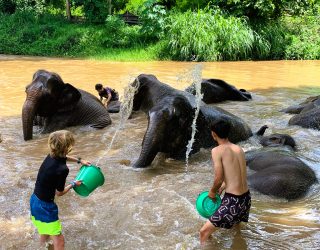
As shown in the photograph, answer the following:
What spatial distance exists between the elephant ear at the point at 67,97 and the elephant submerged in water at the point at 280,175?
11.0ft

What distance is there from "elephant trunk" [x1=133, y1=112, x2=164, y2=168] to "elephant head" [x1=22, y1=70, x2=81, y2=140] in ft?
7.38

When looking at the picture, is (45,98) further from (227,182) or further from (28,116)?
(227,182)

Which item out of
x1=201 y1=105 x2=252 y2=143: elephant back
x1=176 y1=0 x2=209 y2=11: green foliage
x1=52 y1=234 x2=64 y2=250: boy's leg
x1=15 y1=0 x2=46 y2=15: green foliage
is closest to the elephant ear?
x1=201 y1=105 x2=252 y2=143: elephant back

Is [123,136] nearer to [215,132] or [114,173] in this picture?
[114,173]

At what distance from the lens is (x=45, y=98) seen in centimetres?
763

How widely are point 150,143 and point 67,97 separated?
2.68m

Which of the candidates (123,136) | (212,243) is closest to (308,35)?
(123,136)

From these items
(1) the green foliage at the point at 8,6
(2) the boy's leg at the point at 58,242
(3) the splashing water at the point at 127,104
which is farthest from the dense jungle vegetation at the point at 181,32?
(2) the boy's leg at the point at 58,242

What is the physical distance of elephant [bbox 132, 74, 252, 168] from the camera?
5973 millimetres

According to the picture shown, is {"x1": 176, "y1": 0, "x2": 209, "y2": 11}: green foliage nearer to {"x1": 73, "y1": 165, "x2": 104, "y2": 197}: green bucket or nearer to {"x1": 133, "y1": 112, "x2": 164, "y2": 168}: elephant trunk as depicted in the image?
{"x1": 133, "y1": 112, "x2": 164, "y2": 168}: elephant trunk

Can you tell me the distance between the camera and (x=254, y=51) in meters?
21.7

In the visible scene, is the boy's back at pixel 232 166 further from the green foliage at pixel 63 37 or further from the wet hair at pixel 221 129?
the green foliage at pixel 63 37

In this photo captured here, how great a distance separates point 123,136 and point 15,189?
280 centimetres

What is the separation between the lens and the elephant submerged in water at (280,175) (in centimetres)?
510
